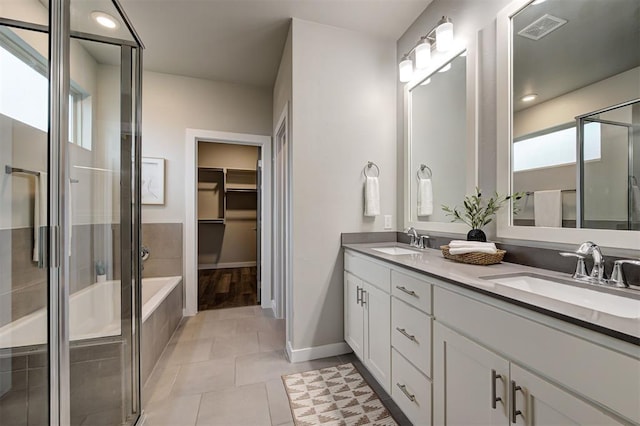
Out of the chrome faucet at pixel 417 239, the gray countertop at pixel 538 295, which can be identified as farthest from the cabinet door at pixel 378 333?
the chrome faucet at pixel 417 239

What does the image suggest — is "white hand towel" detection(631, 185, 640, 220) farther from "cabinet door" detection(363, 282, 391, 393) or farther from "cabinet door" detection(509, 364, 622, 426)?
"cabinet door" detection(363, 282, 391, 393)

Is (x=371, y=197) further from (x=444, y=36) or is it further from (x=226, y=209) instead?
(x=226, y=209)

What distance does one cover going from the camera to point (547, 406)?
0.73m

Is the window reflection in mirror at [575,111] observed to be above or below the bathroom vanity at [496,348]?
above

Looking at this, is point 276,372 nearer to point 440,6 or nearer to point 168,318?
point 168,318

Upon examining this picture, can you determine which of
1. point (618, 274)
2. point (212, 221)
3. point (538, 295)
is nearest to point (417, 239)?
point (618, 274)

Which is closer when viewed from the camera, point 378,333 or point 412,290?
point 412,290

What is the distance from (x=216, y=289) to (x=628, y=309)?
4231mm

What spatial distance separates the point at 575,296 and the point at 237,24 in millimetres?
2842

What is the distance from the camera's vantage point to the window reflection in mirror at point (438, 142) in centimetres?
179

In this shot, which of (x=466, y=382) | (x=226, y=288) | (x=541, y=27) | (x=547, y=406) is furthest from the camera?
(x=226, y=288)

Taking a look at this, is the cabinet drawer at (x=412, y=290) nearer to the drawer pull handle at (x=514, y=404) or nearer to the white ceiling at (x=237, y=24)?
the drawer pull handle at (x=514, y=404)

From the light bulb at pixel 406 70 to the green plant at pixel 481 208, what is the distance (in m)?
1.13

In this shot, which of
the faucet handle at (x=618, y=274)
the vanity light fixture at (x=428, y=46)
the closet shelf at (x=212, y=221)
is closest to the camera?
the faucet handle at (x=618, y=274)
